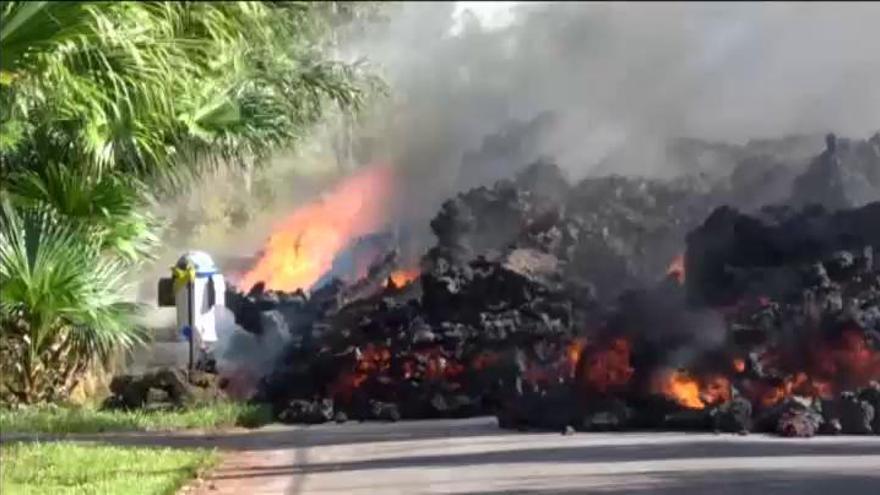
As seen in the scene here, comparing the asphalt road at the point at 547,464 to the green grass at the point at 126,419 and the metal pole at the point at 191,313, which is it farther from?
the metal pole at the point at 191,313

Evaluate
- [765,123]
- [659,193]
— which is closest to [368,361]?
[659,193]

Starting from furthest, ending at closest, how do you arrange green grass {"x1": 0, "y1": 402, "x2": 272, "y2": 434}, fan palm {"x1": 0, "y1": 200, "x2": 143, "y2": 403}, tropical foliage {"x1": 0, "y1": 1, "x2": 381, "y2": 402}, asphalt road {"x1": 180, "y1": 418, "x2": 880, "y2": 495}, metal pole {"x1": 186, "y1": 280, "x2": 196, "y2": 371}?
metal pole {"x1": 186, "y1": 280, "x2": 196, "y2": 371} < green grass {"x1": 0, "y1": 402, "x2": 272, "y2": 434} < fan palm {"x1": 0, "y1": 200, "x2": 143, "y2": 403} < asphalt road {"x1": 180, "y1": 418, "x2": 880, "y2": 495} < tropical foliage {"x1": 0, "y1": 1, "x2": 381, "y2": 402}

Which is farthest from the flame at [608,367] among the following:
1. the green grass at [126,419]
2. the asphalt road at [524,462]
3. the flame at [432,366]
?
the green grass at [126,419]

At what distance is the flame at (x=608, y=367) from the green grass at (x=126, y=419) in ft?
11.2

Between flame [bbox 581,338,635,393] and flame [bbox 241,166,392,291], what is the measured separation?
196 inches

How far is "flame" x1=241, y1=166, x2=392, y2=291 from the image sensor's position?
19703mm

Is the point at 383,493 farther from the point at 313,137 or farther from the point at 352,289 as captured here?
the point at 352,289

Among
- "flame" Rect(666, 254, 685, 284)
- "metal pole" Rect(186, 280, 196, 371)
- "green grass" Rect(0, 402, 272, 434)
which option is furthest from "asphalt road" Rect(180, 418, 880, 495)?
"metal pole" Rect(186, 280, 196, 371)

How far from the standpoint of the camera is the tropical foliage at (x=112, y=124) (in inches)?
358

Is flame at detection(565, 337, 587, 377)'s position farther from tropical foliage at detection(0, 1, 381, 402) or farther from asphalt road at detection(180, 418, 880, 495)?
tropical foliage at detection(0, 1, 381, 402)

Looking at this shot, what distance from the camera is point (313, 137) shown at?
57.3ft

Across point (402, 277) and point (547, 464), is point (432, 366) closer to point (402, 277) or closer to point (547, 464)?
point (402, 277)

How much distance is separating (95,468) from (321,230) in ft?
31.1

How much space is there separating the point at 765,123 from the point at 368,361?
Answer: 5296 millimetres
